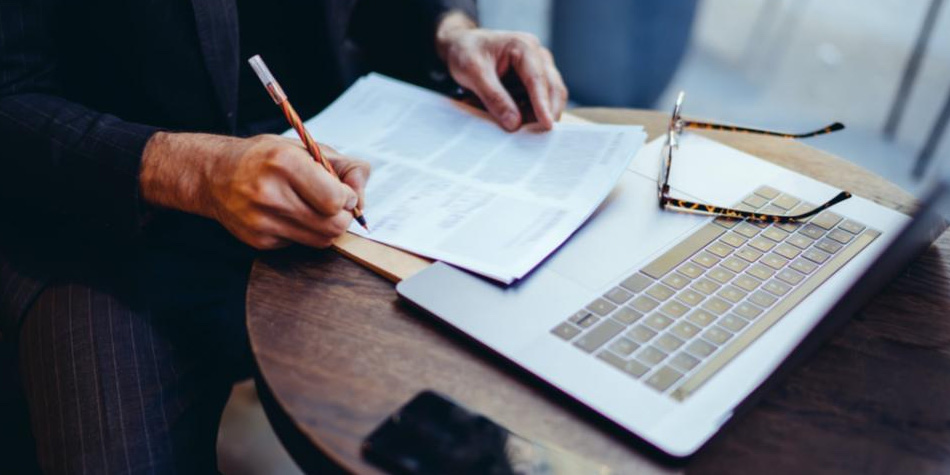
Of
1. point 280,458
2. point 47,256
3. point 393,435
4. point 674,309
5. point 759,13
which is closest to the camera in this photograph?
point 393,435

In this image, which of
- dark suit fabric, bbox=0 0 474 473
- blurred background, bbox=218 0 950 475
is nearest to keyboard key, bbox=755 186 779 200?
dark suit fabric, bbox=0 0 474 473

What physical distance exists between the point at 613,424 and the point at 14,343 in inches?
29.5

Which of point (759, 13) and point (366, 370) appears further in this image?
point (759, 13)

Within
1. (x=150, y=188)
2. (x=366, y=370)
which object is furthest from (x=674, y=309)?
(x=150, y=188)

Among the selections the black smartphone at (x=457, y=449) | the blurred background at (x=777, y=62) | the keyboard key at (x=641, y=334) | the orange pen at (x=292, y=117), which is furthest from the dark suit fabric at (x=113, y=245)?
the blurred background at (x=777, y=62)

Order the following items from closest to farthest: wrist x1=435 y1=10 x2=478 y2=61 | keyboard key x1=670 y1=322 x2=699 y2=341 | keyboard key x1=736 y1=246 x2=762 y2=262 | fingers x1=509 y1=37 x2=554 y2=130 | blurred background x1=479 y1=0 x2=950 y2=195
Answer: keyboard key x1=670 y1=322 x2=699 y2=341, keyboard key x1=736 y1=246 x2=762 y2=262, fingers x1=509 y1=37 x2=554 y2=130, wrist x1=435 y1=10 x2=478 y2=61, blurred background x1=479 y1=0 x2=950 y2=195

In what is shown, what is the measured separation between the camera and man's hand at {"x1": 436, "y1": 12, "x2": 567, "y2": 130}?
880mm

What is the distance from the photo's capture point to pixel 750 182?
2.60 ft

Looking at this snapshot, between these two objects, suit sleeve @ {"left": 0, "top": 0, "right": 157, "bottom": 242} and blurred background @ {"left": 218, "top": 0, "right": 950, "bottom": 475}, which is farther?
blurred background @ {"left": 218, "top": 0, "right": 950, "bottom": 475}

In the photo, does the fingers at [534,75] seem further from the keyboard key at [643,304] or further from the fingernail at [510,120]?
the keyboard key at [643,304]

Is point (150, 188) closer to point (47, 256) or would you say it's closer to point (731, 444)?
point (47, 256)

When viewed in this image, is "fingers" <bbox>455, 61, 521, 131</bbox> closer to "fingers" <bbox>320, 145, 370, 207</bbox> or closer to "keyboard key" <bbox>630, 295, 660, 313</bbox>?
"fingers" <bbox>320, 145, 370, 207</bbox>

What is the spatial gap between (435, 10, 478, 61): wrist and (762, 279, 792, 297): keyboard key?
0.58m

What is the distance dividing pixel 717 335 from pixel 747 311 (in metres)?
0.05
